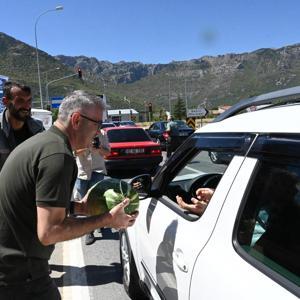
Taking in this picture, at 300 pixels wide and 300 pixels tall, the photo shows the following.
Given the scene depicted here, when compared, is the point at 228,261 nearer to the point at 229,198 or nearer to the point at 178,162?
the point at 229,198

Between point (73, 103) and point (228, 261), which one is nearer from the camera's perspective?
point (228, 261)

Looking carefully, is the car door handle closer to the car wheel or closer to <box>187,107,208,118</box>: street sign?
the car wheel

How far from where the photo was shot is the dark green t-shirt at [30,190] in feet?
7.11

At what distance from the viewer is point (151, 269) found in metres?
3.18

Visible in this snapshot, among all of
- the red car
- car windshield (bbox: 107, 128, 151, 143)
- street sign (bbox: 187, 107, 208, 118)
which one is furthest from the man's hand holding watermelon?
street sign (bbox: 187, 107, 208, 118)

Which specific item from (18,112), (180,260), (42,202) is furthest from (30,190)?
(18,112)

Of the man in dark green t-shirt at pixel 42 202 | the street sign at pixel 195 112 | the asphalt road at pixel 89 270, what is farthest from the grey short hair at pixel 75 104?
the street sign at pixel 195 112

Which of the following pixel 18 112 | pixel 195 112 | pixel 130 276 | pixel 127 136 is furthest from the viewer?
pixel 195 112

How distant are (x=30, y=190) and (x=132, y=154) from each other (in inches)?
474

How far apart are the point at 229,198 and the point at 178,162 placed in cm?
111

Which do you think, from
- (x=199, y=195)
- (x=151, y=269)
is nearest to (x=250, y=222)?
(x=151, y=269)

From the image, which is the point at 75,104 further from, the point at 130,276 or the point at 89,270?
the point at 89,270

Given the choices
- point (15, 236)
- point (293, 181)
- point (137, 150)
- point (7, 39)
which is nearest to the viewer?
point (293, 181)

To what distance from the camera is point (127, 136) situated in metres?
15.1
